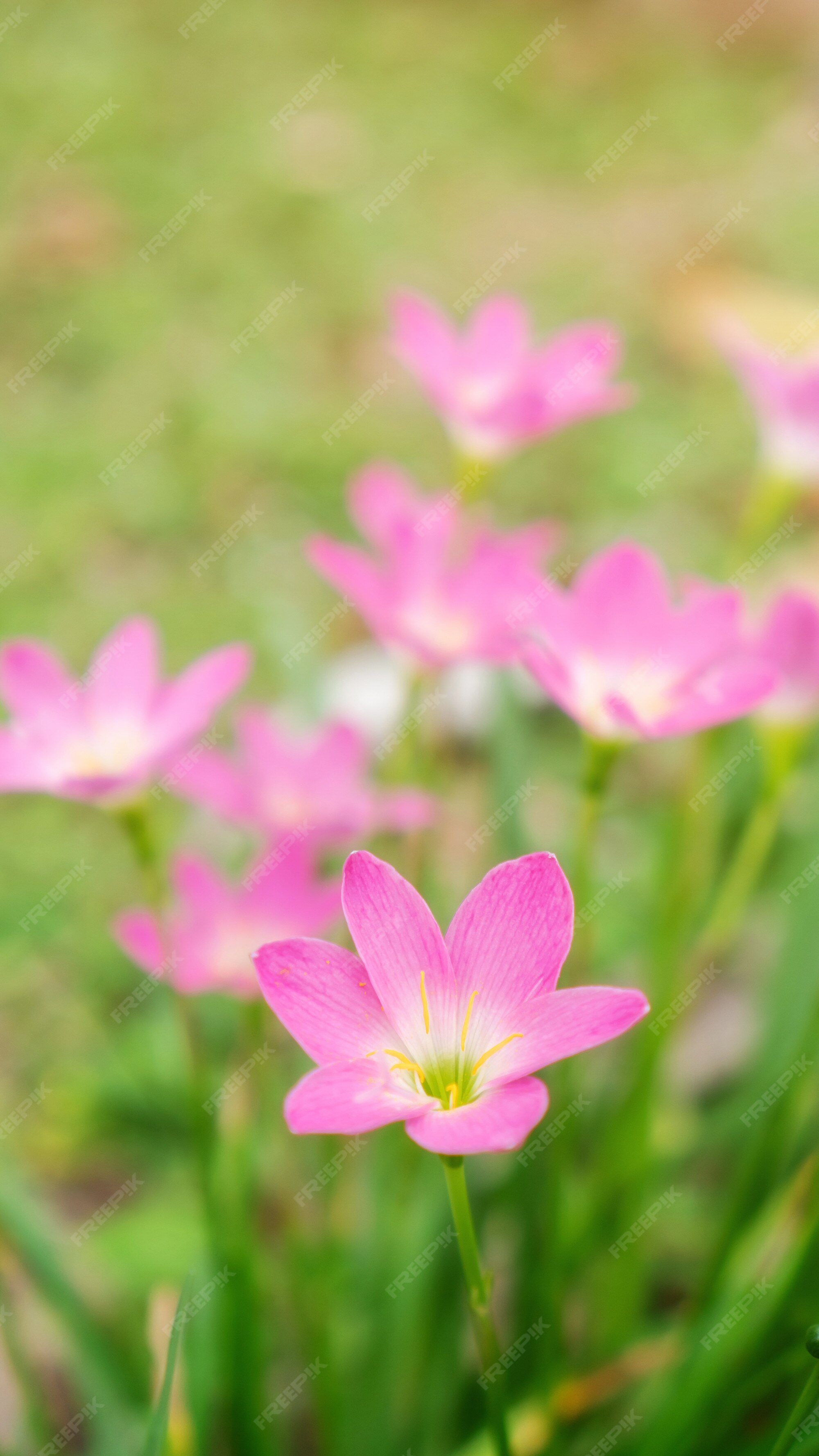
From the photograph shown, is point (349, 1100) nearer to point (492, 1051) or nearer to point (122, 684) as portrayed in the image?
point (492, 1051)

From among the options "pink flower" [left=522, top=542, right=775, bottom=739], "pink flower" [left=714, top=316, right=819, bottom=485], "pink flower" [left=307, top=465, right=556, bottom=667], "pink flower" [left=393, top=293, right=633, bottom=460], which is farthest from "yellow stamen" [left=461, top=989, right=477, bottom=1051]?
"pink flower" [left=714, top=316, right=819, bottom=485]

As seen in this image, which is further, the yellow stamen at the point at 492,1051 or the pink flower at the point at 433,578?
the pink flower at the point at 433,578

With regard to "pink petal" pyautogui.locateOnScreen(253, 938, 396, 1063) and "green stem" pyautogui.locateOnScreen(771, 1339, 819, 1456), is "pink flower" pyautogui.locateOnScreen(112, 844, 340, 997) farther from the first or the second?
"green stem" pyautogui.locateOnScreen(771, 1339, 819, 1456)

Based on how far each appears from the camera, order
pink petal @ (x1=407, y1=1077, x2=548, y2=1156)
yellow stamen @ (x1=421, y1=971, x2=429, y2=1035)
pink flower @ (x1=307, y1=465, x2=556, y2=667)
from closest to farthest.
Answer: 1. pink petal @ (x1=407, y1=1077, x2=548, y2=1156)
2. yellow stamen @ (x1=421, y1=971, x2=429, y2=1035)
3. pink flower @ (x1=307, y1=465, x2=556, y2=667)

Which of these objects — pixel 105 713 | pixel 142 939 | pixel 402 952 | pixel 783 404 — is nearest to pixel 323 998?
pixel 402 952

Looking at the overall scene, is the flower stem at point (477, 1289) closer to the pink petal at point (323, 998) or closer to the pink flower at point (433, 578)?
the pink petal at point (323, 998)

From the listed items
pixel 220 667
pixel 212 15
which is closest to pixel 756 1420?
pixel 220 667

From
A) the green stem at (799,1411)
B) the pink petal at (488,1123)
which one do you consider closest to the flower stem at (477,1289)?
the pink petal at (488,1123)

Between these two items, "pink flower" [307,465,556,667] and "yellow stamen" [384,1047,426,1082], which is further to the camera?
"pink flower" [307,465,556,667]
